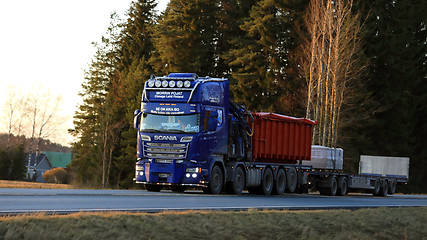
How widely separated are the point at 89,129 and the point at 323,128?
27905 millimetres

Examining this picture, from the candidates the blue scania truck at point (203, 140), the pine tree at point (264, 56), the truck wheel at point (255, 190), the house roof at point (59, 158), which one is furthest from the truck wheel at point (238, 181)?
the house roof at point (59, 158)

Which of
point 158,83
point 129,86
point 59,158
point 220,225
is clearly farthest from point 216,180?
point 59,158

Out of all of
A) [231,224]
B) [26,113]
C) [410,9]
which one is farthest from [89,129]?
[231,224]

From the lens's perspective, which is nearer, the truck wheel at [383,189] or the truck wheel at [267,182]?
the truck wheel at [267,182]

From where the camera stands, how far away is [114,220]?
40.8 ft

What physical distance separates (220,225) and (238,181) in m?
13.3

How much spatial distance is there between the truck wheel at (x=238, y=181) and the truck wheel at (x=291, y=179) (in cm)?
392

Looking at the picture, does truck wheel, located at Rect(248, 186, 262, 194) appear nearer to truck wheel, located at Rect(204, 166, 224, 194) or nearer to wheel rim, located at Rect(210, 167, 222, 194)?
truck wheel, located at Rect(204, 166, 224, 194)

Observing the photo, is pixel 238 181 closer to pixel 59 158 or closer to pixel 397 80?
pixel 397 80

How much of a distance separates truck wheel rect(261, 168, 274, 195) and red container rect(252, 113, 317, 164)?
1.92 ft

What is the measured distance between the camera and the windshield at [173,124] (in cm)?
2516

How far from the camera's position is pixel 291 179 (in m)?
30.9

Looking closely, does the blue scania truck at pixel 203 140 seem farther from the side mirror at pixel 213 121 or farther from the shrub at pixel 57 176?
the shrub at pixel 57 176

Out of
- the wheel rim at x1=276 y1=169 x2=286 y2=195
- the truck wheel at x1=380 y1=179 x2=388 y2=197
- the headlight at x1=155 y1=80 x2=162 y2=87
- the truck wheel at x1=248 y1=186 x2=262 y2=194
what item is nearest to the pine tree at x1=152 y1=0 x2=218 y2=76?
the truck wheel at x1=380 y1=179 x2=388 y2=197
